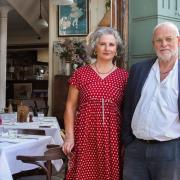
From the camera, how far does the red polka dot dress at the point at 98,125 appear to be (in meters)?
2.45

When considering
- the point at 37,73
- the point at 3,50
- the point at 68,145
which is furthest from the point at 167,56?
the point at 37,73

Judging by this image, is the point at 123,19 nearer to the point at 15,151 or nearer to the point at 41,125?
the point at 15,151

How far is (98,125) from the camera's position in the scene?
2.46m

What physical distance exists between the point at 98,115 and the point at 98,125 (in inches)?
2.4

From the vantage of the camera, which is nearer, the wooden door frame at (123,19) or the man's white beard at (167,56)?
the man's white beard at (167,56)

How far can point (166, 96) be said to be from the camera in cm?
214

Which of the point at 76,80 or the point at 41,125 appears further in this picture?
the point at 41,125

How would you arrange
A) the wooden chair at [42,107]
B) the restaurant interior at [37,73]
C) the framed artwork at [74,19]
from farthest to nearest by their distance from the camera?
the framed artwork at [74,19], the wooden chair at [42,107], the restaurant interior at [37,73]

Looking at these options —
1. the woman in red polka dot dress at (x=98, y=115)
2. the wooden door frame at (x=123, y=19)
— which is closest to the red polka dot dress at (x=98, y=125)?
the woman in red polka dot dress at (x=98, y=115)

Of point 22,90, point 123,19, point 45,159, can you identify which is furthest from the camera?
point 22,90

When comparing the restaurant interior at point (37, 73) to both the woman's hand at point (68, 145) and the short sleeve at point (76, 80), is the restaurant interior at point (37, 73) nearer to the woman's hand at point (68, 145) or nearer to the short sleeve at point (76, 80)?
the woman's hand at point (68, 145)

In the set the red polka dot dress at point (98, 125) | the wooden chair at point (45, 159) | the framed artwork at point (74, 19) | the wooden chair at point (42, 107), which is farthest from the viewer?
the framed artwork at point (74, 19)

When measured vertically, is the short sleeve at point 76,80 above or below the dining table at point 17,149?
above

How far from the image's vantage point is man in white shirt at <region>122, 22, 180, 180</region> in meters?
2.12
